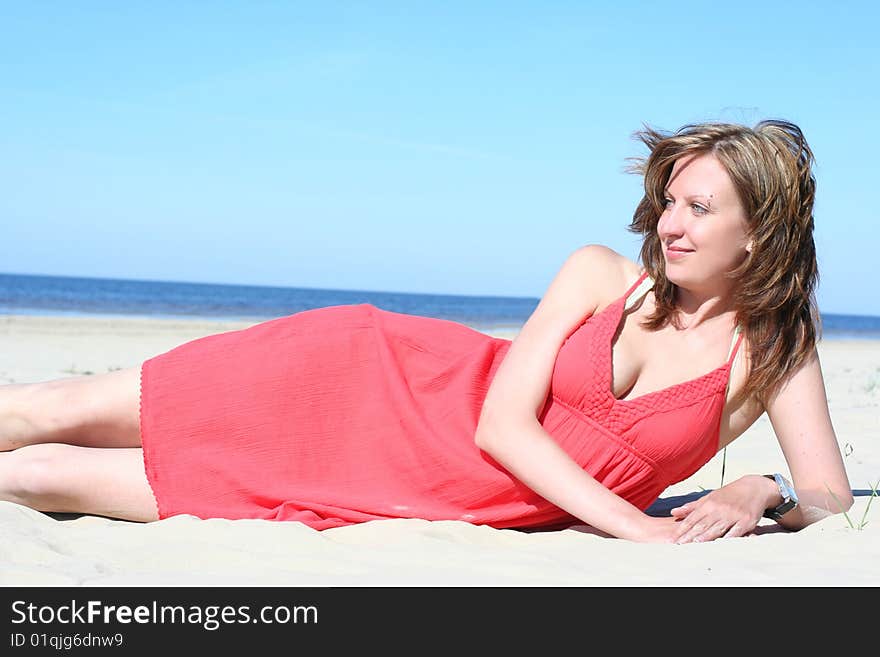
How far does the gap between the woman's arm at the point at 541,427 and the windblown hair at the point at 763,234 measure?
12.7 inches

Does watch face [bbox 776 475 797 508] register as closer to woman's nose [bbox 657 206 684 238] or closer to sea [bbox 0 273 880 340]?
woman's nose [bbox 657 206 684 238]

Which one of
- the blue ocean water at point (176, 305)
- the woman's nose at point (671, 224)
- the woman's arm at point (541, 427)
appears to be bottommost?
the blue ocean water at point (176, 305)

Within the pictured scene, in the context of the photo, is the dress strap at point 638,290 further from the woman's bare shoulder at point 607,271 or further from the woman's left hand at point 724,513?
the woman's left hand at point 724,513

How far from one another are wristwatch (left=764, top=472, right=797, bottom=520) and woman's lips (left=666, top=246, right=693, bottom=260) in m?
0.81

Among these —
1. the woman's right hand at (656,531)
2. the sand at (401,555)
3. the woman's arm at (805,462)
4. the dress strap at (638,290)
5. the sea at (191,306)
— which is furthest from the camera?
the sea at (191,306)

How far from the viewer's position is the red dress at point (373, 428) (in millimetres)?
3164

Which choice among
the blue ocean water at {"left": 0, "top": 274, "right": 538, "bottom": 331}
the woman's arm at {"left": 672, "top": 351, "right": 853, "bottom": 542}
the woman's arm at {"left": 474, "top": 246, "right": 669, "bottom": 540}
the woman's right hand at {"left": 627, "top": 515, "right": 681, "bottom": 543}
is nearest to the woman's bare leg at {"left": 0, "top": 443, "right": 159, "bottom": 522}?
the woman's arm at {"left": 474, "top": 246, "right": 669, "bottom": 540}

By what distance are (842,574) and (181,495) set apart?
6.76ft

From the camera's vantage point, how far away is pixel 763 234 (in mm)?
3123

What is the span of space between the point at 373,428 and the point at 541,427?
0.60 meters

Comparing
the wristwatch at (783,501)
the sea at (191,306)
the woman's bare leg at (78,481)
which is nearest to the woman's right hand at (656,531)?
the wristwatch at (783,501)

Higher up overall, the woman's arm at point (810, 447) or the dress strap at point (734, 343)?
the dress strap at point (734, 343)
